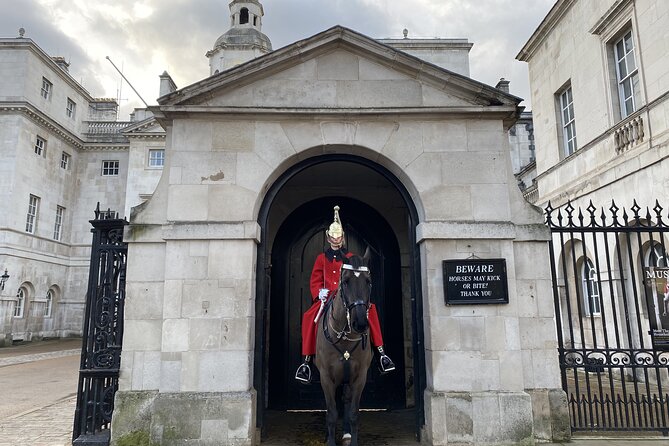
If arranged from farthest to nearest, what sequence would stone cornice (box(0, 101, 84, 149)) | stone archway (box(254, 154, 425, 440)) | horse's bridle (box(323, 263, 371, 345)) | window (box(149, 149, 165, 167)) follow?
window (box(149, 149, 165, 167)) → stone cornice (box(0, 101, 84, 149)) → stone archway (box(254, 154, 425, 440)) → horse's bridle (box(323, 263, 371, 345))

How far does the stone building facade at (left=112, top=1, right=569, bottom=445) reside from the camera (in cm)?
582

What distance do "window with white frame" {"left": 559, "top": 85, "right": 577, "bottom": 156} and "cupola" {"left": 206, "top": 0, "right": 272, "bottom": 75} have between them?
26.8 m

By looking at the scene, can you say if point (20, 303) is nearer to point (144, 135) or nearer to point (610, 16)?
point (144, 135)

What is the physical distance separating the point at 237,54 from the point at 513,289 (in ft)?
118

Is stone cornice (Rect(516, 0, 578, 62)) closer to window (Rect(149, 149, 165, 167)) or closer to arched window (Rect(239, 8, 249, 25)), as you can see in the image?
window (Rect(149, 149, 165, 167))

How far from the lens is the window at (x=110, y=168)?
104 ft

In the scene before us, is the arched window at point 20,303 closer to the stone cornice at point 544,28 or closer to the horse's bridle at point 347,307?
the horse's bridle at point 347,307

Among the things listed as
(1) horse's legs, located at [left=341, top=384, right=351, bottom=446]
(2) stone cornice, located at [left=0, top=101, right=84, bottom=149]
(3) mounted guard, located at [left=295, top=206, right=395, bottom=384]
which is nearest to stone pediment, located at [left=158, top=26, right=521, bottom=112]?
(3) mounted guard, located at [left=295, top=206, right=395, bottom=384]

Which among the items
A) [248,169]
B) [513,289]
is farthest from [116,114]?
[513,289]

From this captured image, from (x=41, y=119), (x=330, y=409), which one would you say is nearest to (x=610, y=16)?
(x=330, y=409)

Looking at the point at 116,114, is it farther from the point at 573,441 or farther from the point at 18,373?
the point at 573,441

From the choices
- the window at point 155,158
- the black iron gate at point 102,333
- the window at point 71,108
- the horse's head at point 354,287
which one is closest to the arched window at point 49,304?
the window at point 155,158

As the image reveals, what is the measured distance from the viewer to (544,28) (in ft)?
50.2

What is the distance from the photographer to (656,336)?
6.30 meters
